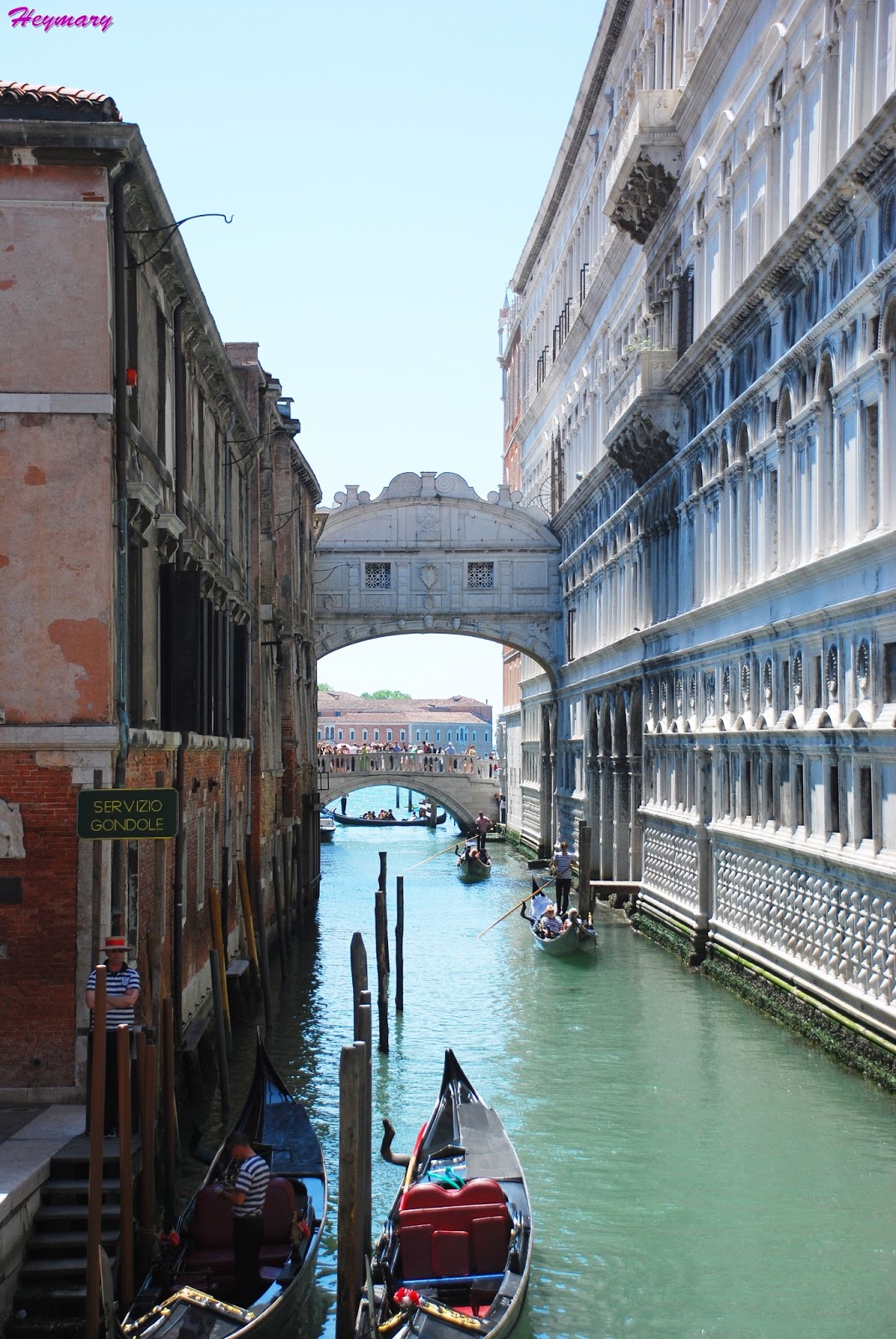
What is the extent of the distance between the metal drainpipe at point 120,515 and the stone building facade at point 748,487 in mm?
5608

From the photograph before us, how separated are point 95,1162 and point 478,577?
28.0 m

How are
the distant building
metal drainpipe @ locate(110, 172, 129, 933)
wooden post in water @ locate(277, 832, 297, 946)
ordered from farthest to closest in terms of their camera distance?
the distant building, wooden post in water @ locate(277, 832, 297, 946), metal drainpipe @ locate(110, 172, 129, 933)

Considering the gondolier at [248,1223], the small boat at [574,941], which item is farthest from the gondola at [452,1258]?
the small boat at [574,941]

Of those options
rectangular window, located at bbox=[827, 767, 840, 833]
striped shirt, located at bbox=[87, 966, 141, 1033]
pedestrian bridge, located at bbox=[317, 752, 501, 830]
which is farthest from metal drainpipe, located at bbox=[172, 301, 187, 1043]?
pedestrian bridge, located at bbox=[317, 752, 501, 830]

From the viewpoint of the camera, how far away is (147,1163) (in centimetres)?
877

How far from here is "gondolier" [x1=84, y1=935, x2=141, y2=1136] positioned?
30.7 ft

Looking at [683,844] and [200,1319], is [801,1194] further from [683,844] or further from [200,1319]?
[683,844]

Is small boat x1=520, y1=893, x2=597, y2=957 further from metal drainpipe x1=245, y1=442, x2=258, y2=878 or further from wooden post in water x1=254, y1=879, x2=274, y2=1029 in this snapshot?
wooden post in water x1=254, y1=879, x2=274, y2=1029

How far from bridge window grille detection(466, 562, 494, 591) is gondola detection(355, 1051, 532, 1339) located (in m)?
26.1

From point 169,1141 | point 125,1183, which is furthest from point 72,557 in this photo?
point 125,1183

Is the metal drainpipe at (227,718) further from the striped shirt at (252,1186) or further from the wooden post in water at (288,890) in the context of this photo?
the striped shirt at (252,1186)

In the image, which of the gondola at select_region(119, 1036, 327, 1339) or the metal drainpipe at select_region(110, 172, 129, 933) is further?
the metal drainpipe at select_region(110, 172, 129, 933)

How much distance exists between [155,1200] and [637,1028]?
7967 mm

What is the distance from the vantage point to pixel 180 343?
13.2 m
